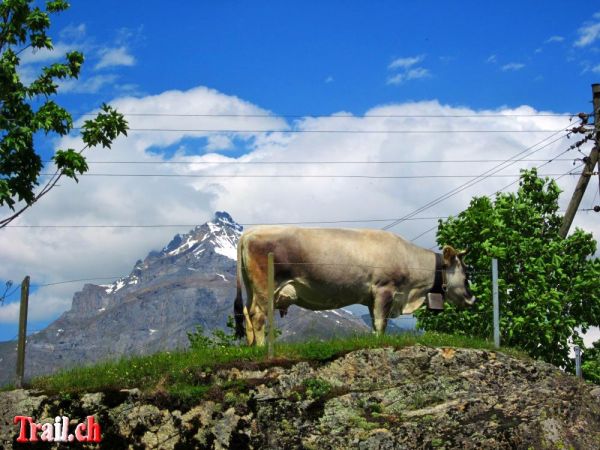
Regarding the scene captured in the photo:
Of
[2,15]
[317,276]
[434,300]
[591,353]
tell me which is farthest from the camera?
[591,353]

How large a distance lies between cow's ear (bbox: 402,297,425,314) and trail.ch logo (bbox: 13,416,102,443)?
10.7 meters

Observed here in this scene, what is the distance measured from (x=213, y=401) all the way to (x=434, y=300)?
9.75m

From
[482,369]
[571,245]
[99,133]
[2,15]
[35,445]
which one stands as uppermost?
[2,15]

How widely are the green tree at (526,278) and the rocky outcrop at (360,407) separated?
37.0 ft

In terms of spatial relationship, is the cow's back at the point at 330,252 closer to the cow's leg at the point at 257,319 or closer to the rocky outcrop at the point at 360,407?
the cow's leg at the point at 257,319

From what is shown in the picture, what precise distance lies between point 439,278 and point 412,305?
4.56 ft

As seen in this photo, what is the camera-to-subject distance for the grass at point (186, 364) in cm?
2161

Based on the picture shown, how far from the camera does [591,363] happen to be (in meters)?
39.0

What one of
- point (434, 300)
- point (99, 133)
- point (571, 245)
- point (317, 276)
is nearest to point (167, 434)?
point (317, 276)

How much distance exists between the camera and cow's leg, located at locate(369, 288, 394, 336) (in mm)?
25922

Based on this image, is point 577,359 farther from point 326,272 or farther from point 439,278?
point 326,272

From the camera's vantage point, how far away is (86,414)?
2052 centimetres

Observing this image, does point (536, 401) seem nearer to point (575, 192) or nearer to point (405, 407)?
point (405, 407)

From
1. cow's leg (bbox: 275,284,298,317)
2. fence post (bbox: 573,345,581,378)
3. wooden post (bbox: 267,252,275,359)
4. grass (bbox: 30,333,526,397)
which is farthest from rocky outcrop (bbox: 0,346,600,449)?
fence post (bbox: 573,345,581,378)
